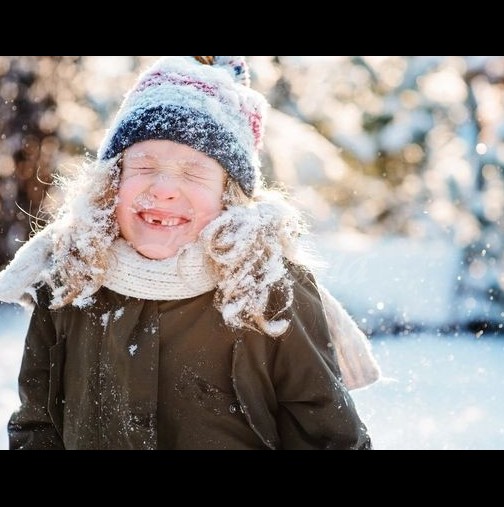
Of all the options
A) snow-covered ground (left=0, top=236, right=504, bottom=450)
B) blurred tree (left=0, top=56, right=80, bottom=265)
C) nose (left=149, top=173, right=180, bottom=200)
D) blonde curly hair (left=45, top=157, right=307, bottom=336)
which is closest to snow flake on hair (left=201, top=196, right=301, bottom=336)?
blonde curly hair (left=45, top=157, right=307, bottom=336)

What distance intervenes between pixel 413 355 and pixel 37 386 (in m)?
3.30

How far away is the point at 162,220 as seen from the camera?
5.81 feet

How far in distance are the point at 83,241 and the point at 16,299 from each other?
27cm

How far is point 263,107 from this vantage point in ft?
6.77

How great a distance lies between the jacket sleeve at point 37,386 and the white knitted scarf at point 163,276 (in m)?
0.28

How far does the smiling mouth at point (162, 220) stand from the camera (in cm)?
177

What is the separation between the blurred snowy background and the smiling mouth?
333 centimetres

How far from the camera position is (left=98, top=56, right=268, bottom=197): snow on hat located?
1795 millimetres

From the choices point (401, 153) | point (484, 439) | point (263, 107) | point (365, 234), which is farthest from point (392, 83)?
point (263, 107)

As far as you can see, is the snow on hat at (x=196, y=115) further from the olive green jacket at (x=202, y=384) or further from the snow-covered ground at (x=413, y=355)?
the snow-covered ground at (x=413, y=355)

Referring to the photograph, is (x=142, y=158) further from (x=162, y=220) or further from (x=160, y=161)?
(x=162, y=220)

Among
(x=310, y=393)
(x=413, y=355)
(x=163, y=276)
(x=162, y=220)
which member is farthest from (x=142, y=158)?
(x=413, y=355)

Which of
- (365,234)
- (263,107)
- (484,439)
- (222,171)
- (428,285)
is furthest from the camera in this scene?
(365,234)
